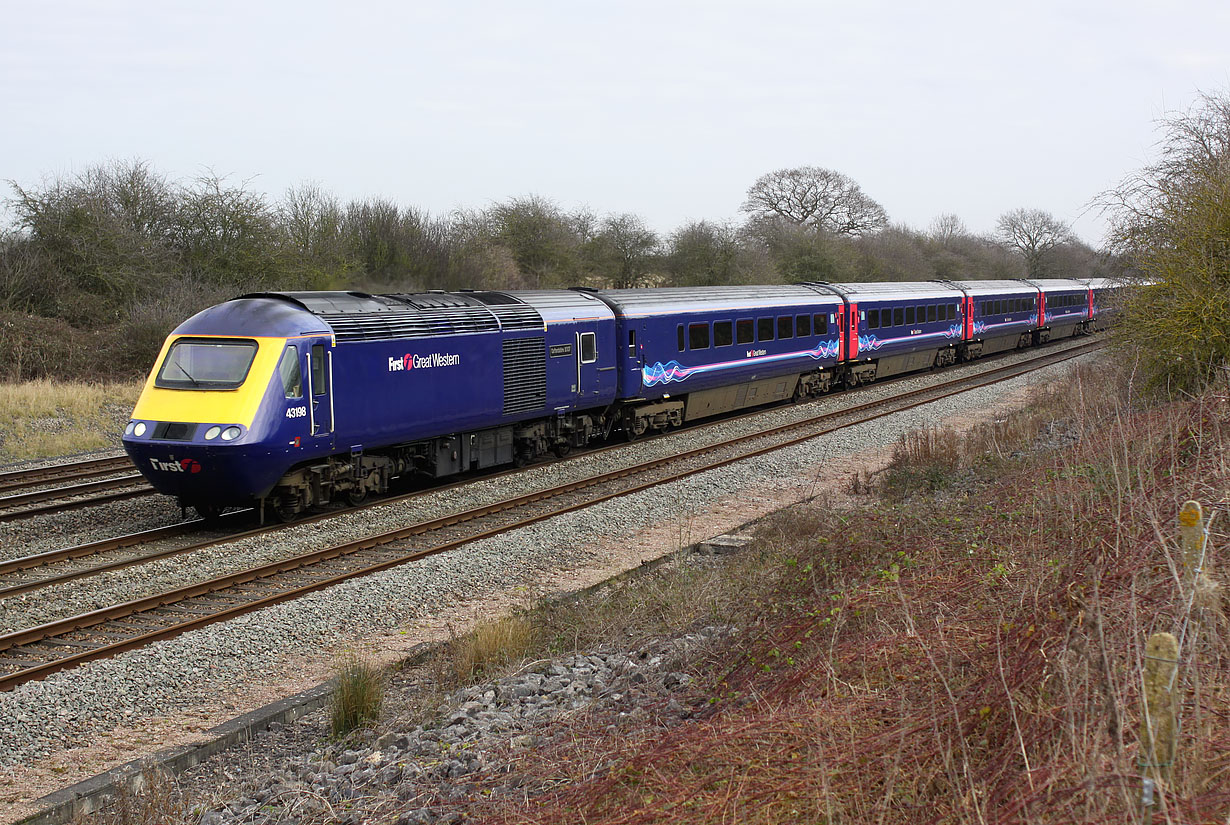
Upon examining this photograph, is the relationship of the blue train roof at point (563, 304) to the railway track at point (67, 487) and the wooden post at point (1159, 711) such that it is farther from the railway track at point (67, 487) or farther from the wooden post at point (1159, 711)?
the wooden post at point (1159, 711)

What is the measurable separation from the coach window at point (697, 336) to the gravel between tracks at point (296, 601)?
3852 mm

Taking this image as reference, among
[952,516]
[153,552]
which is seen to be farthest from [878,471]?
[153,552]

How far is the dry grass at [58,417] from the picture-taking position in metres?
20.5

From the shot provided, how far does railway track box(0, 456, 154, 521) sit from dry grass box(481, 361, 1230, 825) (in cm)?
1122

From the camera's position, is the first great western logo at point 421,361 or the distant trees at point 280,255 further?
the distant trees at point 280,255

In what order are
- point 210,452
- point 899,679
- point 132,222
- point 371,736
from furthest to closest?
point 132,222 → point 210,452 → point 371,736 → point 899,679

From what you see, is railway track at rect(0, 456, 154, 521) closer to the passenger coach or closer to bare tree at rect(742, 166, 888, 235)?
the passenger coach

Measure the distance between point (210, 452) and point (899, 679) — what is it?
9567 millimetres

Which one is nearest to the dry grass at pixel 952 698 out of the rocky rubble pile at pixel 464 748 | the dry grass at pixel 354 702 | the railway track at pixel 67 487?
the rocky rubble pile at pixel 464 748

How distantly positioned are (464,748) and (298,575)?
5836 mm

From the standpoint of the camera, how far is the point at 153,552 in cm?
1219

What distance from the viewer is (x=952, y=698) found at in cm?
397

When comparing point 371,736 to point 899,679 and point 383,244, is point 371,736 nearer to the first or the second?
point 899,679

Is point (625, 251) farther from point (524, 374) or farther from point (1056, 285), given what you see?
point (524, 374)
